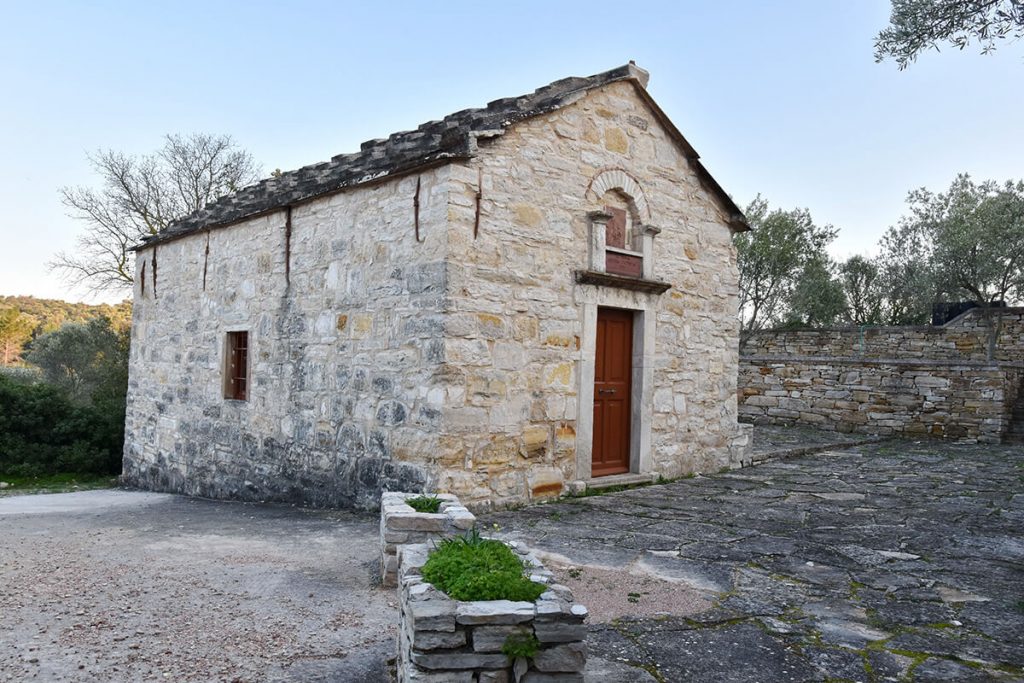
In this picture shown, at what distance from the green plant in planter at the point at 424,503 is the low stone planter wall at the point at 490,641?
208 cm

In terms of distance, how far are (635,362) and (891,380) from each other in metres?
7.93

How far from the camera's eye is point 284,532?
6.31 m

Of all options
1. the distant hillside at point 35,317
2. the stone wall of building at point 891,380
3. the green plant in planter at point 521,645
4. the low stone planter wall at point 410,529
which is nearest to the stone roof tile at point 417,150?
the low stone planter wall at point 410,529

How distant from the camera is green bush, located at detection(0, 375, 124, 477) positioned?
46.9 ft

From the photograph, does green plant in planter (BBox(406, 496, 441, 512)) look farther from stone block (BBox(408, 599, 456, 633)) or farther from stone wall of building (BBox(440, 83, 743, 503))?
stone block (BBox(408, 599, 456, 633))

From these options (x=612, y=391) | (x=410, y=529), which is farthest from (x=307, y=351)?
(x=410, y=529)

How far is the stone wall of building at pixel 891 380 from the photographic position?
13078 mm

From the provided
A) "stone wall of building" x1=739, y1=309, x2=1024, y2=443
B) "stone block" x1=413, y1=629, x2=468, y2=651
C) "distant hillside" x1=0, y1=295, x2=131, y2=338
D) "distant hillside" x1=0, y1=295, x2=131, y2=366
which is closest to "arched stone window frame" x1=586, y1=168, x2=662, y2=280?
"stone block" x1=413, y1=629, x2=468, y2=651

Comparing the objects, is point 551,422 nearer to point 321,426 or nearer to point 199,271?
point 321,426

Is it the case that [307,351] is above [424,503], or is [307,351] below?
above

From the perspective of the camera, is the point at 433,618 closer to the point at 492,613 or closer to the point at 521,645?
the point at 492,613

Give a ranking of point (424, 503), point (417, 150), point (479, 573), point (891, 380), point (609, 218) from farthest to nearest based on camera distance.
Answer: point (891, 380) < point (609, 218) < point (417, 150) < point (424, 503) < point (479, 573)

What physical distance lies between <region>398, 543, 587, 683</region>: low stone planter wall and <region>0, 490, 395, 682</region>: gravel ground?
78 centimetres

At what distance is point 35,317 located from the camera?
34.6 meters
